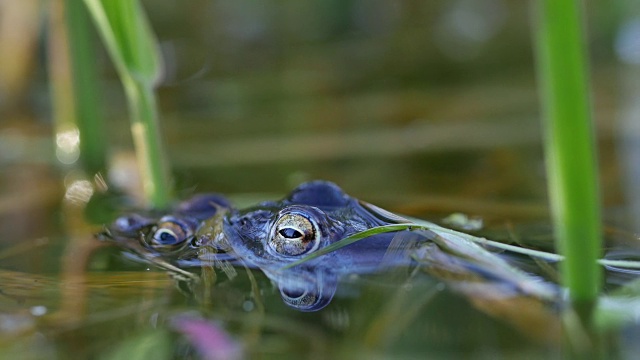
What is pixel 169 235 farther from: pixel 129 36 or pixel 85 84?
pixel 85 84

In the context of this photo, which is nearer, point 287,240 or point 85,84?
point 287,240

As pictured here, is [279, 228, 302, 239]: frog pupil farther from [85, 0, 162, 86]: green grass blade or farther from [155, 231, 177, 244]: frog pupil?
[85, 0, 162, 86]: green grass blade

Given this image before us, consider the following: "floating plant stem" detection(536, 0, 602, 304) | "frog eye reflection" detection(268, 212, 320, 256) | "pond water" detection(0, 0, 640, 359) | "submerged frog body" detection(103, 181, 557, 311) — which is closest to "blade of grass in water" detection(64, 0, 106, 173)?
"pond water" detection(0, 0, 640, 359)

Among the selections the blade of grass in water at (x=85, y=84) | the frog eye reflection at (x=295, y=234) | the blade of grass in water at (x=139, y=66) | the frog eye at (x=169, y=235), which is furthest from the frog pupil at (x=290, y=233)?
the blade of grass in water at (x=85, y=84)

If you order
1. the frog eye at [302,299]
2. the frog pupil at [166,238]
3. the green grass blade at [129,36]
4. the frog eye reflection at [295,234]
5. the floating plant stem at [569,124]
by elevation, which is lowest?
the frog eye at [302,299]

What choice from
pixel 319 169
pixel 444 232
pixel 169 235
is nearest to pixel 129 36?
pixel 169 235

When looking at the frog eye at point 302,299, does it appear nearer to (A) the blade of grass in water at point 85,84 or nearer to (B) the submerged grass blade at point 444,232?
(B) the submerged grass blade at point 444,232

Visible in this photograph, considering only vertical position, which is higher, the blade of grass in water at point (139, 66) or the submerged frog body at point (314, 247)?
the blade of grass in water at point (139, 66)
